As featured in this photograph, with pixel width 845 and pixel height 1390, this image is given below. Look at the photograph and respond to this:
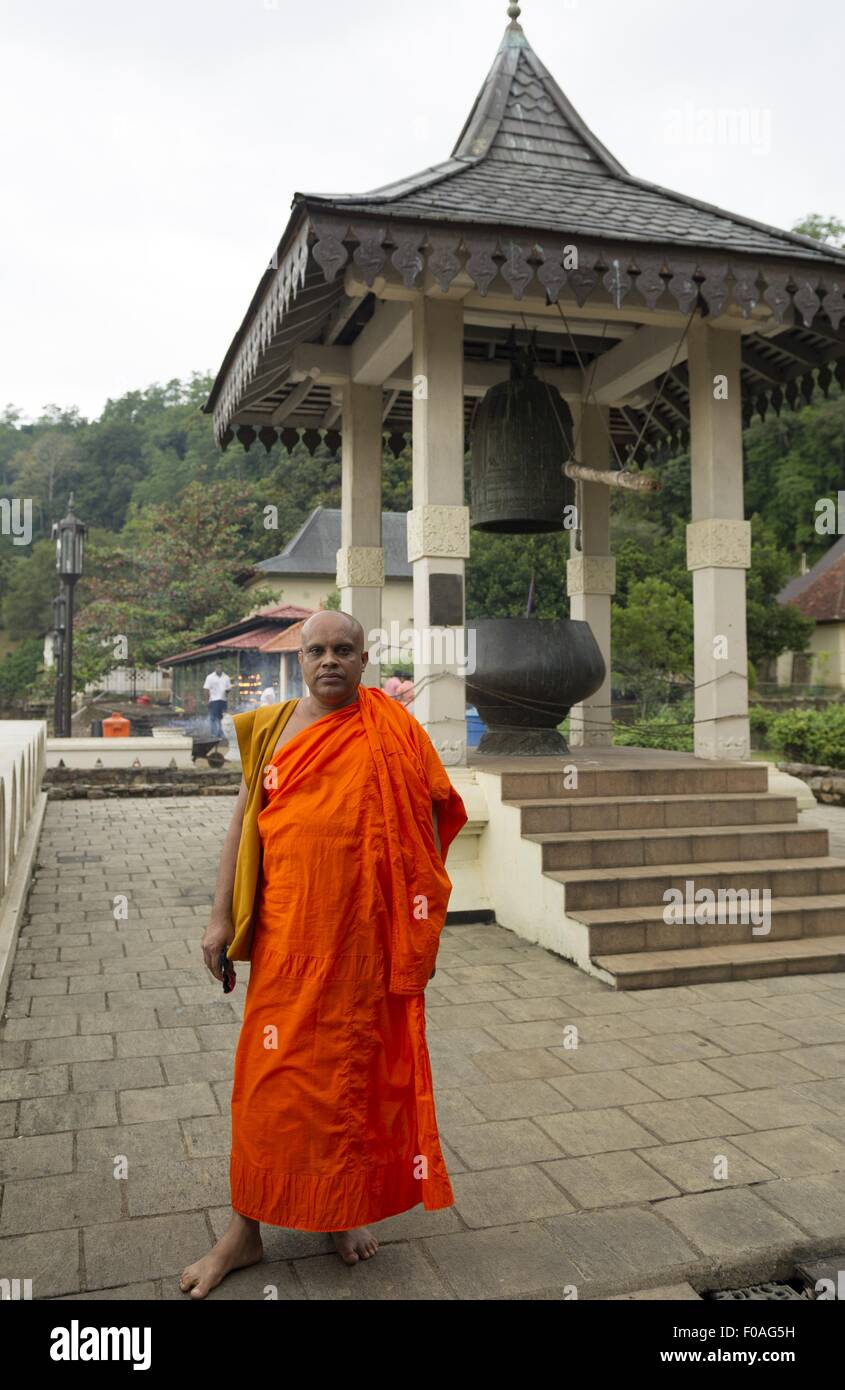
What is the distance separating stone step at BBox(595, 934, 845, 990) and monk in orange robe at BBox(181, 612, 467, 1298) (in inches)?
104

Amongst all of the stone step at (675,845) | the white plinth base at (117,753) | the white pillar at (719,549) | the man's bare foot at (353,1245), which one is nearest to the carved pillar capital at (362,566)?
the white pillar at (719,549)

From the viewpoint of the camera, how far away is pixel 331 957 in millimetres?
2740

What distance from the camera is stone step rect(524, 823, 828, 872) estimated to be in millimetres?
6137

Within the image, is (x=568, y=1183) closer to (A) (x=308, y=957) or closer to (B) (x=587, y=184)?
(A) (x=308, y=957)

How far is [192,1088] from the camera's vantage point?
13.1 ft

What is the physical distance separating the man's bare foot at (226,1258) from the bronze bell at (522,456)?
5.99 meters

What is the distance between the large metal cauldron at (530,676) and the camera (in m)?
7.65

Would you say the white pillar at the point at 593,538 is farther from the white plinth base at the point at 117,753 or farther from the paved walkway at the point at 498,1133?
the white plinth base at the point at 117,753

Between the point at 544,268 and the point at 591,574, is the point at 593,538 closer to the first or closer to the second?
the point at 591,574

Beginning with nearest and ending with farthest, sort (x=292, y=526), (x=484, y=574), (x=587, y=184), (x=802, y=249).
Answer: (x=802, y=249)
(x=587, y=184)
(x=484, y=574)
(x=292, y=526)

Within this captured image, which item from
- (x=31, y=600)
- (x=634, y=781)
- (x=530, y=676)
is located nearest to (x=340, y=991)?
(x=634, y=781)

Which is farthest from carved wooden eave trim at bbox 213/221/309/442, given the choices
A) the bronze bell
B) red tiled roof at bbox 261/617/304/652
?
red tiled roof at bbox 261/617/304/652
